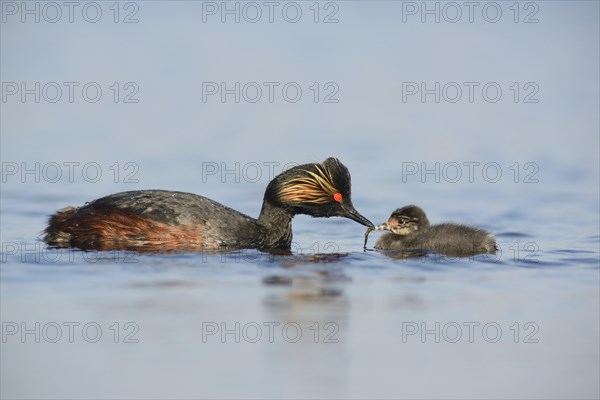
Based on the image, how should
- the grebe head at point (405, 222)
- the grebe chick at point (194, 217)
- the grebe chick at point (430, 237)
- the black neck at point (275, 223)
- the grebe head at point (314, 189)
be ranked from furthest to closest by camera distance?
the grebe head at point (405, 222) < the black neck at point (275, 223) < the grebe head at point (314, 189) < the grebe chick at point (430, 237) < the grebe chick at point (194, 217)

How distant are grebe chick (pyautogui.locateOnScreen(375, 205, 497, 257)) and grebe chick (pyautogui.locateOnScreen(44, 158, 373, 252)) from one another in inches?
19.5

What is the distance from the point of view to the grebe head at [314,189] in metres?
15.0

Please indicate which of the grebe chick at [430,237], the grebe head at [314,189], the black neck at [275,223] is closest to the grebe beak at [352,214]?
the grebe head at [314,189]

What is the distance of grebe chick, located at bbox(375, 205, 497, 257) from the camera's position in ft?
48.3

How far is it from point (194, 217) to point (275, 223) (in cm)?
130

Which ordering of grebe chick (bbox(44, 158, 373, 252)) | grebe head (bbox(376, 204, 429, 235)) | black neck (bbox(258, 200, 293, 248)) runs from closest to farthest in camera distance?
grebe chick (bbox(44, 158, 373, 252)) < black neck (bbox(258, 200, 293, 248)) < grebe head (bbox(376, 204, 429, 235))

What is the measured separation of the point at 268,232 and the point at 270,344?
174 inches

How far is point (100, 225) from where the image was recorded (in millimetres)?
14297

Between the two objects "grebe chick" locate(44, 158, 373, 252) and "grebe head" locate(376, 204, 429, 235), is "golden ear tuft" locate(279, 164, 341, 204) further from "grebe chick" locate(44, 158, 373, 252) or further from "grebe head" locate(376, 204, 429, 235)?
Result: "grebe head" locate(376, 204, 429, 235)

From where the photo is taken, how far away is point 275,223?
49.9 feet

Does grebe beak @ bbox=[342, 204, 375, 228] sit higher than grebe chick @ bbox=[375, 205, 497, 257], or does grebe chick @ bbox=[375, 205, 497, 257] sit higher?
grebe beak @ bbox=[342, 204, 375, 228]

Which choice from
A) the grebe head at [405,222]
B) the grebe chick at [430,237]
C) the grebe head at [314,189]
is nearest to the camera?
the grebe chick at [430,237]

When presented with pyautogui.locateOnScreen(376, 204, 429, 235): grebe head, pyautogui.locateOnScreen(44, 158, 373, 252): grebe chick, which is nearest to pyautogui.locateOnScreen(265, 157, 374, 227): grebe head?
pyautogui.locateOnScreen(44, 158, 373, 252): grebe chick

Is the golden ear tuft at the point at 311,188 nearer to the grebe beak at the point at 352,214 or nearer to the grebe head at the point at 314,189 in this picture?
the grebe head at the point at 314,189
